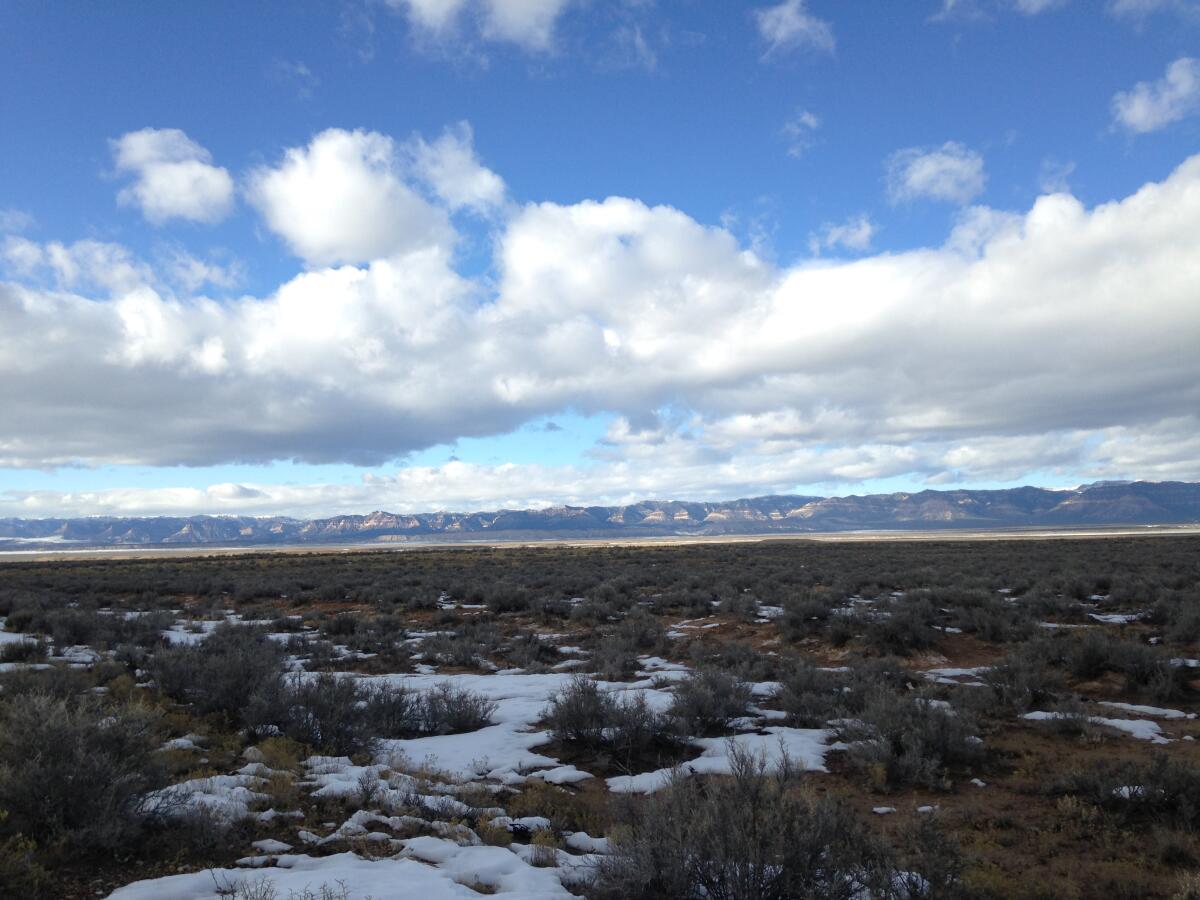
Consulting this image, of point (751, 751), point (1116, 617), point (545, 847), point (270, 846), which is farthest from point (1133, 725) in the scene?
point (270, 846)


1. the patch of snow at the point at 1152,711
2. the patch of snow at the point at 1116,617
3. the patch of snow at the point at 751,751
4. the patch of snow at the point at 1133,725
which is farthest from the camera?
the patch of snow at the point at 1116,617

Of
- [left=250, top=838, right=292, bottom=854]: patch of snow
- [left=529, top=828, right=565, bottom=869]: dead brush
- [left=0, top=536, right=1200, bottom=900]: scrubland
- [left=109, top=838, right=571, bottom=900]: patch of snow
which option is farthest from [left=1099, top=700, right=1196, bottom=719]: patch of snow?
[left=250, top=838, right=292, bottom=854]: patch of snow

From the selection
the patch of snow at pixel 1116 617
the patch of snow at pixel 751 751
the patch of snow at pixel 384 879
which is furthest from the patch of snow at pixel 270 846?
the patch of snow at pixel 1116 617

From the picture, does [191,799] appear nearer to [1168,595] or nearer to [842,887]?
[842,887]

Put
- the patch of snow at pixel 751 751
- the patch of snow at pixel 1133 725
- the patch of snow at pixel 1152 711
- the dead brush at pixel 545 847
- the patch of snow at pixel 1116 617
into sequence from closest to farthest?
the dead brush at pixel 545 847 < the patch of snow at pixel 751 751 < the patch of snow at pixel 1133 725 < the patch of snow at pixel 1152 711 < the patch of snow at pixel 1116 617

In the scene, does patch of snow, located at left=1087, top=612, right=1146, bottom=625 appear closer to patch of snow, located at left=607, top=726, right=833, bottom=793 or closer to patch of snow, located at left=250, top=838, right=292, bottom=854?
patch of snow, located at left=607, top=726, right=833, bottom=793

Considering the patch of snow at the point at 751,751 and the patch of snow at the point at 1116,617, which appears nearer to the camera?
the patch of snow at the point at 751,751

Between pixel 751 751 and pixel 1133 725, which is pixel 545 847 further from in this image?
pixel 1133 725

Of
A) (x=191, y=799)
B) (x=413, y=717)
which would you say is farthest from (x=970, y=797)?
(x=191, y=799)

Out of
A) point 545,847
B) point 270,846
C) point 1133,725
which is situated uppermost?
point 270,846

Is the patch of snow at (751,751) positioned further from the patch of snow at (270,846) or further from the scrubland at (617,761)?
the patch of snow at (270,846)

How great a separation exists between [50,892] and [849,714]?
845 centimetres

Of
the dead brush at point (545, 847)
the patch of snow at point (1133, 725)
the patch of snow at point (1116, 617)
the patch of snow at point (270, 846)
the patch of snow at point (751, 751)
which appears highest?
the patch of snow at point (270, 846)

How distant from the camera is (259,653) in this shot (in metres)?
10.7
